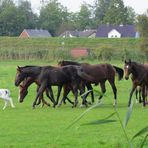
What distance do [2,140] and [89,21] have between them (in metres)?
146

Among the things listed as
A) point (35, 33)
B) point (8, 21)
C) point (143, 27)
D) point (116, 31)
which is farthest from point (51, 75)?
point (35, 33)

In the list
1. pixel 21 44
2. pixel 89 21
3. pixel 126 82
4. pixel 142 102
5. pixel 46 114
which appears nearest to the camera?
pixel 46 114

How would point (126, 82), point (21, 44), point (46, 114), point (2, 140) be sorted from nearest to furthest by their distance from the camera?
point (2, 140) → point (46, 114) → point (126, 82) → point (21, 44)

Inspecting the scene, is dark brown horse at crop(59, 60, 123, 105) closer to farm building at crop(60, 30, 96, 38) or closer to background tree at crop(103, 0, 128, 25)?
farm building at crop(60, 30, 96, 38)

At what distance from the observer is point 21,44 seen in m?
83.8

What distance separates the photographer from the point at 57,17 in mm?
143000

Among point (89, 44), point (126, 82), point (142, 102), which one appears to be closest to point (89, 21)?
point (89, 44)

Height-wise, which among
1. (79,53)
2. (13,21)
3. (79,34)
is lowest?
(79,34)

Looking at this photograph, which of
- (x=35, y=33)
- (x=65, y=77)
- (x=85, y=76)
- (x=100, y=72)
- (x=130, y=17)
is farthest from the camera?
(x=130, y=17)

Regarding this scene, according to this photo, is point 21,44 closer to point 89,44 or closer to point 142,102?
point 89,44

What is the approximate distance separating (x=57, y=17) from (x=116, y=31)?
27298 mm

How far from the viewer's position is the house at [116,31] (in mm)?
119125

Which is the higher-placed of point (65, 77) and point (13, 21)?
point (65, 77)

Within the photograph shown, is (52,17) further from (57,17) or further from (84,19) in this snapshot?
(84,19)
